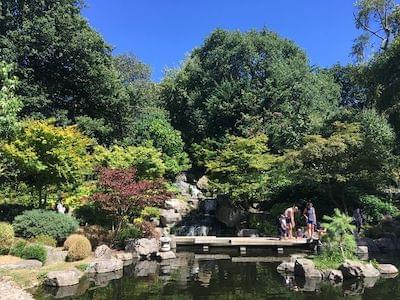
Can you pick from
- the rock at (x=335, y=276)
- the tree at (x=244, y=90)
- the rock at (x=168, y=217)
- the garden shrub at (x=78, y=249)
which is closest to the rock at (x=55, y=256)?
the garden shrub at (x=78, y=249)

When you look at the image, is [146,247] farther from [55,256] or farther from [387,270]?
[387,270]

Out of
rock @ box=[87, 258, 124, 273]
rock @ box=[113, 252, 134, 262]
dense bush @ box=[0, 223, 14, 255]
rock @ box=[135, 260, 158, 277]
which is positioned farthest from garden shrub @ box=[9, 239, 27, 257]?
rock @ box=[135, 260, 158, 277]

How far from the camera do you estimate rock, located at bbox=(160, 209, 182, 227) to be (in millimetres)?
24734

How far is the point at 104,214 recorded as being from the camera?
19.2 m

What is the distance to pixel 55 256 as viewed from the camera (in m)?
14.5

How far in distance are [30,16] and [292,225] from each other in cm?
1958

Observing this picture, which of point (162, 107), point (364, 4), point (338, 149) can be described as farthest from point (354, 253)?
point (162, 107)

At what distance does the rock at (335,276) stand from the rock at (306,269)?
0.29m

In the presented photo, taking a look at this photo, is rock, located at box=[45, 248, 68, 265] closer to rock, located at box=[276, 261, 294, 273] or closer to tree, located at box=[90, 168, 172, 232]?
tree, located at box=[90, 168, 172, 232]

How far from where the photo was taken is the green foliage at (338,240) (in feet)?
44.3

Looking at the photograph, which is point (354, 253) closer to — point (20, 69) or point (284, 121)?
point (284, 121)

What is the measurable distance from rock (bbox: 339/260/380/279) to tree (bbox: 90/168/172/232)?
7454 mm

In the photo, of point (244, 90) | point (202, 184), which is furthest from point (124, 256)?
point (244, 90)

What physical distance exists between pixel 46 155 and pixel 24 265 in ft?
17.3
